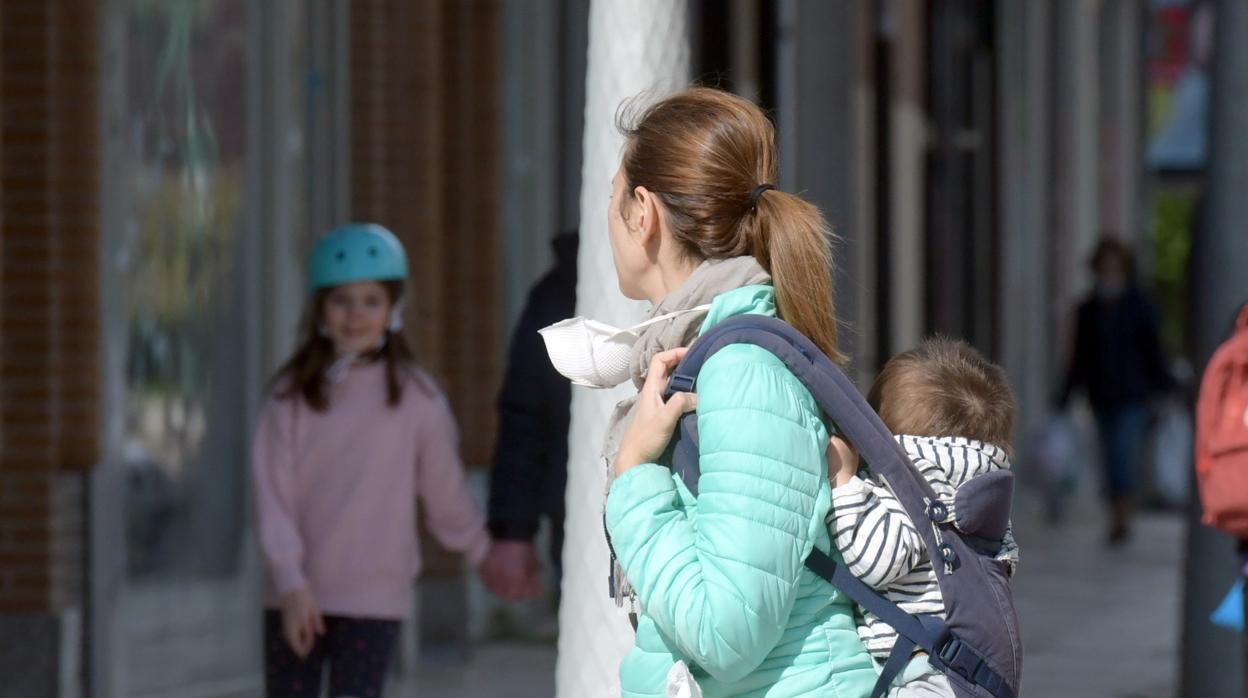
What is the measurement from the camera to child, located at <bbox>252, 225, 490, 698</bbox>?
5.39 metres

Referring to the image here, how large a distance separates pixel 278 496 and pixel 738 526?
2.92 m

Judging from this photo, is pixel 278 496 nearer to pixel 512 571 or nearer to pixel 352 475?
pixel 352 475

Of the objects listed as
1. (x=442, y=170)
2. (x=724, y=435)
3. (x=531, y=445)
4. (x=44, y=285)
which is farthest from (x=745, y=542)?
(x=442, y=170)

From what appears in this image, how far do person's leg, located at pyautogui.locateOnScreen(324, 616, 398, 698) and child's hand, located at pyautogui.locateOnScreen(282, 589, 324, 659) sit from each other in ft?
0.58

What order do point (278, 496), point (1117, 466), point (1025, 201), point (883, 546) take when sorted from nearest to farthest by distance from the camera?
point (883, 546)
point (278, 496)
point (1117, 466)
point (1025, 201)

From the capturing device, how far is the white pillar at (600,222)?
4418mm

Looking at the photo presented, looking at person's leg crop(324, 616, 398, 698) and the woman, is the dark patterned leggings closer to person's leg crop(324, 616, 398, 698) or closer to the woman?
person's leg crop(324, 616, 398, 698)

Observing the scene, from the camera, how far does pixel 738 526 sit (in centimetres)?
264

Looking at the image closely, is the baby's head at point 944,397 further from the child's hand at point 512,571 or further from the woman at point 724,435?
the child's hand at point 512,571

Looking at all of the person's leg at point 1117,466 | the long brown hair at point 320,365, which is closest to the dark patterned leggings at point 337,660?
the long brown hair at point 320,365

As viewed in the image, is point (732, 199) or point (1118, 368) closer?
point (732, 199)

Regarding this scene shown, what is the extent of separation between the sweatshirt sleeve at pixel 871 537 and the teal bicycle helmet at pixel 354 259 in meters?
2.88

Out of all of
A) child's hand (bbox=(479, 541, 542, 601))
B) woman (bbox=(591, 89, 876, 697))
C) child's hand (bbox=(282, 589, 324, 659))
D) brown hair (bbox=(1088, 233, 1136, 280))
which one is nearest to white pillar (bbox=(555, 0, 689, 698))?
child's hand (bbox=(479, 541, 542, 601))

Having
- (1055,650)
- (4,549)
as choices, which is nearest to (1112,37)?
(1055,650)
